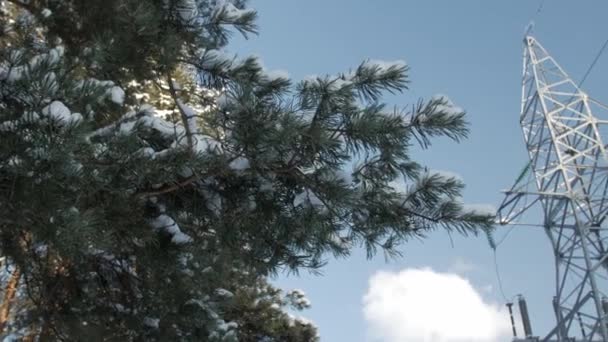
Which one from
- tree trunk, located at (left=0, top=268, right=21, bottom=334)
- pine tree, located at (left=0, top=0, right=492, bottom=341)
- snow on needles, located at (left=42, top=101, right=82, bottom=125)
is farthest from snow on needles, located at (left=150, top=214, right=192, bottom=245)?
tree trunk, located at (left=0, top=268, right=21, bottom=334)

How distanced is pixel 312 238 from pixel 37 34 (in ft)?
6.15

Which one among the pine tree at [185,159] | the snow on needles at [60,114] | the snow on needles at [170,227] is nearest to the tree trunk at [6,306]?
the pine tree at [185,159]

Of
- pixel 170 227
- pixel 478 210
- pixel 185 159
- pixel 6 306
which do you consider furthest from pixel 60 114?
pixel 6 306

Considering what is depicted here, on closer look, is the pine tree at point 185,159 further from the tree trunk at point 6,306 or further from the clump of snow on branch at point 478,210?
the tree trunk at point 6,306

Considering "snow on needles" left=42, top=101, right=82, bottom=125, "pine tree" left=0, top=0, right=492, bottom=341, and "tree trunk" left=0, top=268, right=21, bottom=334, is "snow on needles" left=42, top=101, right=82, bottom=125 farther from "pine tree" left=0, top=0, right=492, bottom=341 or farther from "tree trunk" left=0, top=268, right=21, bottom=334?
"tree trunk" left=0, top=268, right=21, bottom=334

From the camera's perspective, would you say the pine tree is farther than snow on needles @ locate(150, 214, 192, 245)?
No

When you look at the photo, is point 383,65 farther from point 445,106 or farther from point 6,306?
point 6,306

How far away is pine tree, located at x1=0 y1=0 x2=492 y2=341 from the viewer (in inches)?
62.4

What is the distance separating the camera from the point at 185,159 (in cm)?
199

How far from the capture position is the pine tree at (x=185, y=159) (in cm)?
158

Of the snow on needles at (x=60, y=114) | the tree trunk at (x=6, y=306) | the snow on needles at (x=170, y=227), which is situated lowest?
the snow on needles at (x=60, y=114)

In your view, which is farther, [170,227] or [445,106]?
[170,227]

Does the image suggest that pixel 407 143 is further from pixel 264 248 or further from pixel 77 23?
pixel 77 23

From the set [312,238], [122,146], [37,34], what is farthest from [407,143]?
[37,34]
